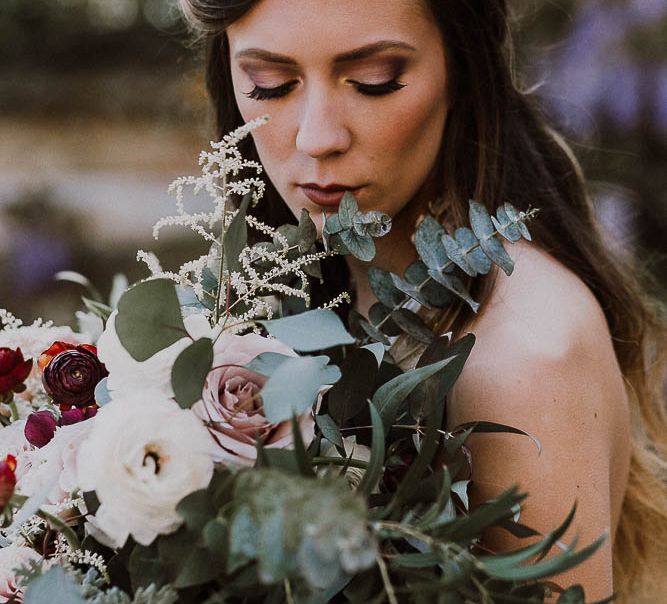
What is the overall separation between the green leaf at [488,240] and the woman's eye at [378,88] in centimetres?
24

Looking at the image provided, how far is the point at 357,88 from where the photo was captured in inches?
49.9

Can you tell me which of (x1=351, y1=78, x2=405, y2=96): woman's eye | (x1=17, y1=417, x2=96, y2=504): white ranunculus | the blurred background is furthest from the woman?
the blurred background

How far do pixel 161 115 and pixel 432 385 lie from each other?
17.4ft

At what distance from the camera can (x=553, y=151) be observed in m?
1.70

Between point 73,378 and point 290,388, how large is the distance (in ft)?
1.21

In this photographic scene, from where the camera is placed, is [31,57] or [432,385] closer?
[432,385]

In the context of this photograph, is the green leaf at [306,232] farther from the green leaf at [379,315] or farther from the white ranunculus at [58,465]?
the white ranunculus at [58,465]

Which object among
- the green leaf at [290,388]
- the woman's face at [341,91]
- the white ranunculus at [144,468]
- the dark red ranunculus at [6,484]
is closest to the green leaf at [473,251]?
the woman's face at [341,91]

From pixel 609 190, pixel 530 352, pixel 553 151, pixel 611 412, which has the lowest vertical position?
pixel 609 190

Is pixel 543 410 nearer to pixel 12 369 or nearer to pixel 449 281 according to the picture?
pixel 449 281

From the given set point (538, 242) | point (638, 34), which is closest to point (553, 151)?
point (538, 242)

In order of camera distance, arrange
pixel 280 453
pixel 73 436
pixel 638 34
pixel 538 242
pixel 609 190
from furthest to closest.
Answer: pixel 638 34, pixel 609 190, pixel 538 242, pixel 73 436, pixel 280 453

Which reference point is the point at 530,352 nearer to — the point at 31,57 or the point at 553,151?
the point at 553,151

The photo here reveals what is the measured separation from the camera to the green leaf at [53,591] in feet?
2.71
